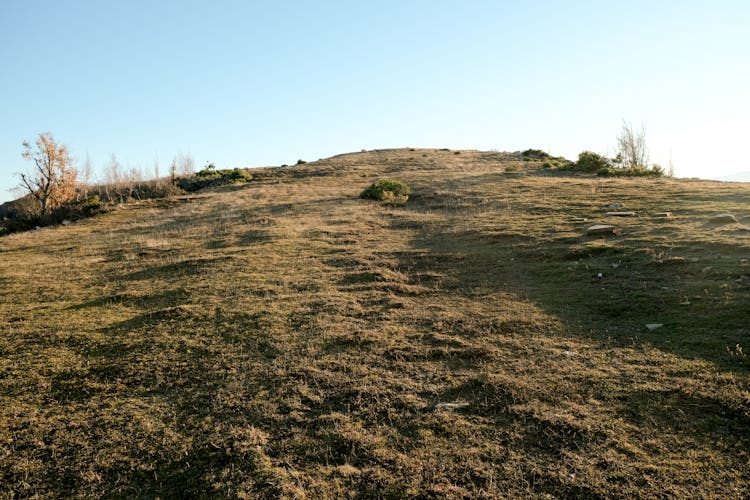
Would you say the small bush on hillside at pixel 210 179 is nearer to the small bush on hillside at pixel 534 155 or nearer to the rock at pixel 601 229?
the small bush on hillside at pixel 534 155

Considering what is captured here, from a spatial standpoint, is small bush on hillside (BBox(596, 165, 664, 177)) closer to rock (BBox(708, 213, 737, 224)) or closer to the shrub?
rock (BBox(708, 213, 737, 224))

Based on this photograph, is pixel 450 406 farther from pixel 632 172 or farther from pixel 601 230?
pixel 632 172

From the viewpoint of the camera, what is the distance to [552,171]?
31.4 m

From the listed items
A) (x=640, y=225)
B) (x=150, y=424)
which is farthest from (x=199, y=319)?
(x=640, y=225)

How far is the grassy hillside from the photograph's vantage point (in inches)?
186

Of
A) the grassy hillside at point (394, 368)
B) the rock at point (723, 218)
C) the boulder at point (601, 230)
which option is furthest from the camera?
the boulder at point (601, 230)

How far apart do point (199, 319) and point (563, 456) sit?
22.9 feet

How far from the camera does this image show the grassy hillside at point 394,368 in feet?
15.5

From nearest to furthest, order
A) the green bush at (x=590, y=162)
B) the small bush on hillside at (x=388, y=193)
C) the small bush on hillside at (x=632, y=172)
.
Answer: the small bush on hillside at (x=388, y=193) → the small bush on hillside at (x=632, y=172) → the green bush at (x=590, y=162)

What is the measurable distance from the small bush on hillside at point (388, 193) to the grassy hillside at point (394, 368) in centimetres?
934

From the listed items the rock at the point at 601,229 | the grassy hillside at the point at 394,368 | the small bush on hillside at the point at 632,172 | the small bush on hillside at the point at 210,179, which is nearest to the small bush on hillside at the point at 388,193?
the grassy hillside at the point at 394,368

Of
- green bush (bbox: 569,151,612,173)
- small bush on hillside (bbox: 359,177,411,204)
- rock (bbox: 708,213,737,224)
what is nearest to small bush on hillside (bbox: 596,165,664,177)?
green bush (bbox: 569,151,612,173)

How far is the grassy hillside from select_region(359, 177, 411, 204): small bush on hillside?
9.34 metres

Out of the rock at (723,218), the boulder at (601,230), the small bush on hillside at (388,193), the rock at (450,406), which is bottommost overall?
the rock at (450,406)
